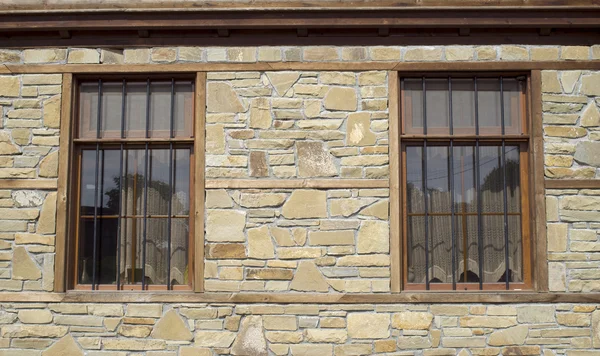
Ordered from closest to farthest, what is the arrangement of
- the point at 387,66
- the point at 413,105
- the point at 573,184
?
the point at 573,184 < the point at 387,66 < the point at 413,105

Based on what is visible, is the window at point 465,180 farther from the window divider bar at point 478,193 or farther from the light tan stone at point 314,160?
the light tan stone at point 314,160

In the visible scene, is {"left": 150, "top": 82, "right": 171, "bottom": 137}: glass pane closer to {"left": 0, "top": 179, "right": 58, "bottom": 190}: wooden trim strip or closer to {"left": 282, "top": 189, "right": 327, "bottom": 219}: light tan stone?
{"left": 0, "top": 179, "right": 58, "bottom": 190}: wooden trim strip

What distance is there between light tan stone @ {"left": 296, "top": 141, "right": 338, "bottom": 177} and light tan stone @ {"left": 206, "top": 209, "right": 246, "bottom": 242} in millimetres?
702

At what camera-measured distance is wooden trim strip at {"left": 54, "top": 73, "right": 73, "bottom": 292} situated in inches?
190

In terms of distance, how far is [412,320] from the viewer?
472cm

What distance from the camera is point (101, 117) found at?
199 inches

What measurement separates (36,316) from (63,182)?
1259 millimetres

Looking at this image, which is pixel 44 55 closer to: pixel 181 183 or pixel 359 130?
pixel 181 183

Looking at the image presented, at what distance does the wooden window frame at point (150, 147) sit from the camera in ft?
15.9

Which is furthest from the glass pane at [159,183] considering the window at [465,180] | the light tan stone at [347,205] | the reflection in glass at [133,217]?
the window at [465,180]

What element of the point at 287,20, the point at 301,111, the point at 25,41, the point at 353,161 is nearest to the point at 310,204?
the point at 353,161

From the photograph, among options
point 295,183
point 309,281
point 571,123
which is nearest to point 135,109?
point 295,183

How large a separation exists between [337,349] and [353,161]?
172 centimetres

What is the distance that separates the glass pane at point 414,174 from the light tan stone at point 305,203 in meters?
0.84
